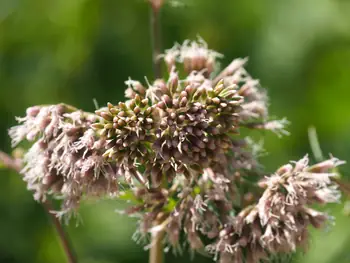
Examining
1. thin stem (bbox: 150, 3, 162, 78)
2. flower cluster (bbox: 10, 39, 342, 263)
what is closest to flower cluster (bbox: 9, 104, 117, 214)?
flower cluster (bbox: 10, 39, 342, 263)

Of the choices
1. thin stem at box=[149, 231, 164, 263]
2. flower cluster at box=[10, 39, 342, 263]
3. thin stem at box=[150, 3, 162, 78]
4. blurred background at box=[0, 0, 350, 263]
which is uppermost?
blurred background at box=[0, 0, 350, 263]

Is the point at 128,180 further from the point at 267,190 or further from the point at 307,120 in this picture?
the point at 307,120

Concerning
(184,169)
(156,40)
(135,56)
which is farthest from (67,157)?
(135,56)

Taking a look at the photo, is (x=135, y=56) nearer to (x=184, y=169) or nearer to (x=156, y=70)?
(x=156, y=70)

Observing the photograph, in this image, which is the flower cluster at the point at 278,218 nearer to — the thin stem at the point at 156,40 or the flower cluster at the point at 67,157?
the flower cluster at the point at 67,157

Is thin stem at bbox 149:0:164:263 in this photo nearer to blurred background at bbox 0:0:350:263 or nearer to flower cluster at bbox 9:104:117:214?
flower cluster at bbox 9:104:117:214

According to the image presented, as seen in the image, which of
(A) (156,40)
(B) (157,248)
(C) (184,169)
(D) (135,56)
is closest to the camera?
(C) (184,169)
